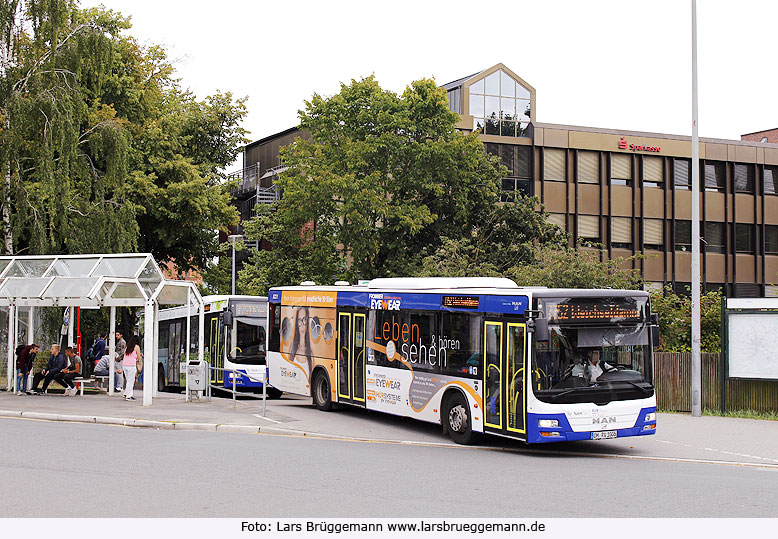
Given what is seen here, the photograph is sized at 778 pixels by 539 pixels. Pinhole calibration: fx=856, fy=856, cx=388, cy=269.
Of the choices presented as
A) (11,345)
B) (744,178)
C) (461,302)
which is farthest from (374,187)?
(744,178)

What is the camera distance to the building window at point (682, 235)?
55.6 metres

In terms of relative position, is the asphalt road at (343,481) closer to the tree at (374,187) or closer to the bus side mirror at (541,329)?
the bus side mirror at (541,329)

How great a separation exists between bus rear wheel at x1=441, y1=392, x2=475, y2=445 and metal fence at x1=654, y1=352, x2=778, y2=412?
8.18 metres

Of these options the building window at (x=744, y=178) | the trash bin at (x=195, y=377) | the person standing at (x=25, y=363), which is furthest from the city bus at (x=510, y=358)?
the building window at (x=744, y=178)

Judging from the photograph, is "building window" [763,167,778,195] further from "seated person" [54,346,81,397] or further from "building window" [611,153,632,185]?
"seated person" [54,346,81,397]

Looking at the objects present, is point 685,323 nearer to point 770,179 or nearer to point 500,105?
point 500,105

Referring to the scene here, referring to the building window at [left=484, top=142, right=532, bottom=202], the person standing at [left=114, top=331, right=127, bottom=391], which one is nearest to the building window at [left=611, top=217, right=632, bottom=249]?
the building window at [left=484, top=142, right=532, bottom=202]

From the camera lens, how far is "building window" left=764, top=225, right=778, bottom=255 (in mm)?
57266

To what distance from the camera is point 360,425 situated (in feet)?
59.2

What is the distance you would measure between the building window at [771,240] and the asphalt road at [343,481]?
1886 inches

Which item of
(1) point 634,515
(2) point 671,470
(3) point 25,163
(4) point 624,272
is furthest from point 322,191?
(1) point 634,515

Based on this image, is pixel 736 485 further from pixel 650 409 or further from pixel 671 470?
pixel 650 409

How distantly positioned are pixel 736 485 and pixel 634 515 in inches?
117

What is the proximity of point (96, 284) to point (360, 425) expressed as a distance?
780cm
